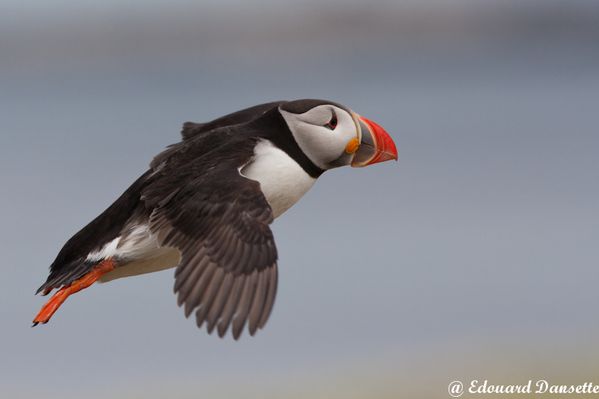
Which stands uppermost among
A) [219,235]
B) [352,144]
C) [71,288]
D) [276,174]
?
[352,144]

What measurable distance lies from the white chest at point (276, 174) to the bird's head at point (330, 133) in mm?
105

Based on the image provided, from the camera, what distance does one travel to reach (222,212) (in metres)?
4.46

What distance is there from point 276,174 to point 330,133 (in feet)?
0.95

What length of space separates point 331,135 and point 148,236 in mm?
800

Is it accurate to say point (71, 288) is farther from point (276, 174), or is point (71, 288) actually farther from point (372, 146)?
point (372, 146)

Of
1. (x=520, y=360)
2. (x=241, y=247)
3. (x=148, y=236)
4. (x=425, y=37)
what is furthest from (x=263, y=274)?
(x=425, y=37)

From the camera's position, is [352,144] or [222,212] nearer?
[222,212]

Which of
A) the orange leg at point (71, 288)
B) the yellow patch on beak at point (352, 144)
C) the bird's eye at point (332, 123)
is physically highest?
the bird's eye at point (332, 123)

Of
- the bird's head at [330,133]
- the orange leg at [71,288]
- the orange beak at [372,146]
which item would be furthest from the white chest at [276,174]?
the orange leg at [71,288]

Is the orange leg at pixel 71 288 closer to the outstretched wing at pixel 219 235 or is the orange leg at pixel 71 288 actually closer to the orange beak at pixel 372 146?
the outstretched wing at pixel 219 235

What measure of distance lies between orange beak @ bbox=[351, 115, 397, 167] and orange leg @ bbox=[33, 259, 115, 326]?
3.41 ft

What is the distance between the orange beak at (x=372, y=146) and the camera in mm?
4934

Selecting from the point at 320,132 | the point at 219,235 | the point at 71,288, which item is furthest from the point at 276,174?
the point at 71,288

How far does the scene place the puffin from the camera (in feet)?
14.1
